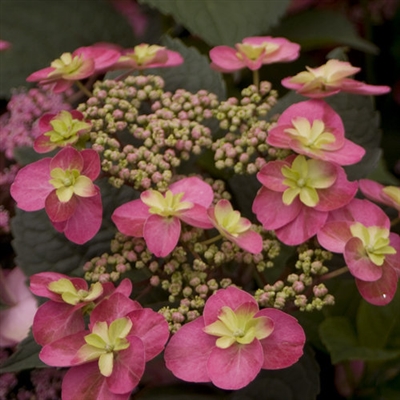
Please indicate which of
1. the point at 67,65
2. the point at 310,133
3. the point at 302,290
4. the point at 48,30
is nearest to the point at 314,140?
the point at 310,133

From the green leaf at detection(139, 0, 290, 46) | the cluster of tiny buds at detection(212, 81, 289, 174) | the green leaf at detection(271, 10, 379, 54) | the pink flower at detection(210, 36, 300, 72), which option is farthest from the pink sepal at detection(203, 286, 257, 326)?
the green leaf at detection(271, 10, 379, 54)

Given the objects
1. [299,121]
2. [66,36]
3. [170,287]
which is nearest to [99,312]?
[170,287]

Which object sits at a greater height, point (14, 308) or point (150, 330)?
point (150, 330)

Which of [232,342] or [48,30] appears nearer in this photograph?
[232,342]

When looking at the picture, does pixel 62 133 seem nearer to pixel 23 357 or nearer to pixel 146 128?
pixel 146 128

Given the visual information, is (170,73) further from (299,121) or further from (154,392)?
(154,392)
